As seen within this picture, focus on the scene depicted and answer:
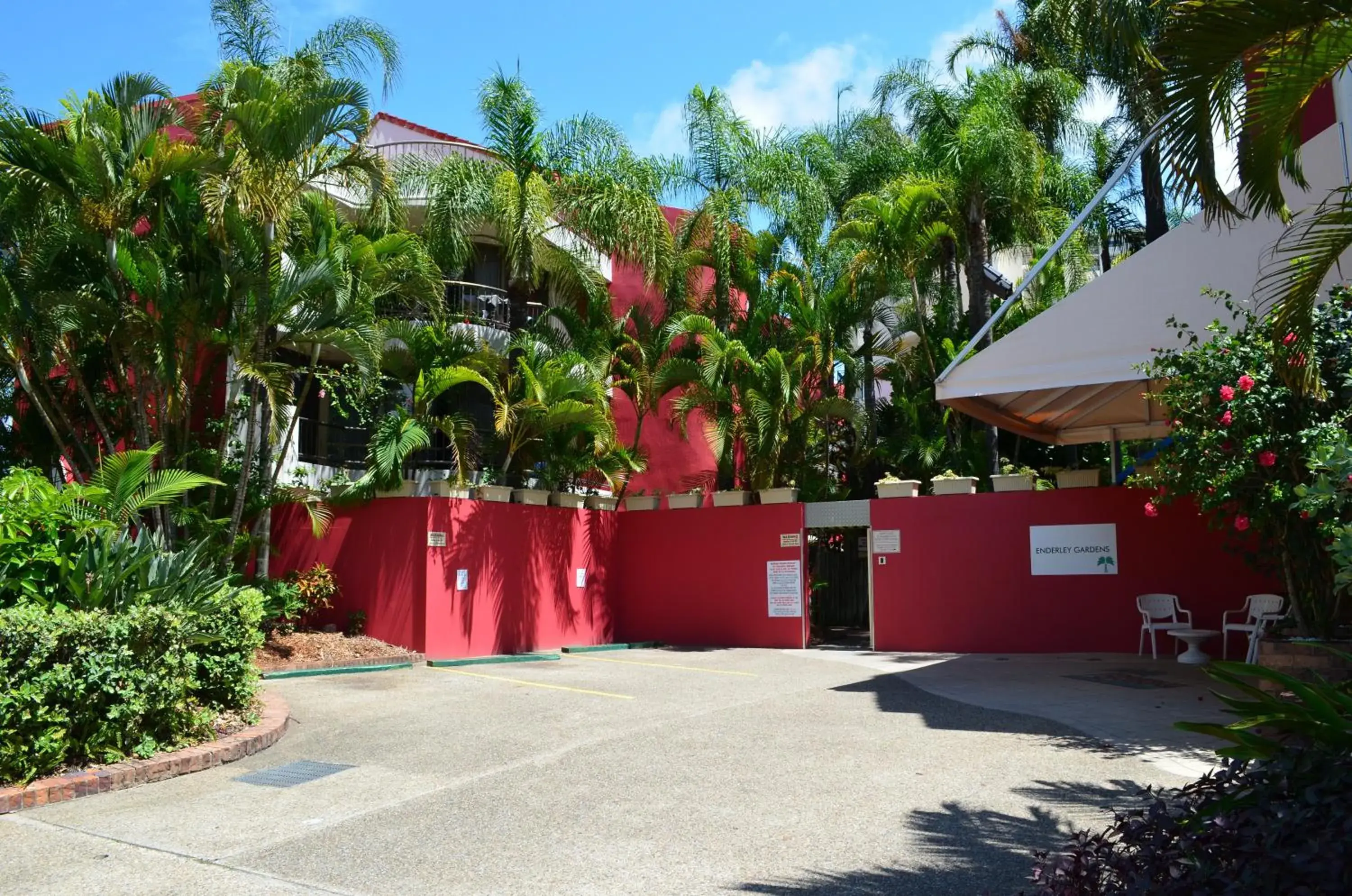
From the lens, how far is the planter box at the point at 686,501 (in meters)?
17.9

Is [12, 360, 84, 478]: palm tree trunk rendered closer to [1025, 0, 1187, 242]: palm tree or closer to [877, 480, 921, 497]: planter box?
[877, 480, 921, 497]: planter box

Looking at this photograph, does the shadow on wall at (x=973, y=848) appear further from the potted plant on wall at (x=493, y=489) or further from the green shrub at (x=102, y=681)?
the potted plant on wall at (x=493, y=489)

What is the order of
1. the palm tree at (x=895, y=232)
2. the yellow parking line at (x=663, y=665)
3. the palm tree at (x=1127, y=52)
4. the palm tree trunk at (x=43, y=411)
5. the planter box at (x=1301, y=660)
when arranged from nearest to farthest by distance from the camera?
the palm tree at (x=1127, y=52) < the planter box at (x=1301, y=660) < the palm tree trunk at (x=43, y=411) < the yellow parking line at (x=663, y=665) < the palm tree at (x=895, y=232)

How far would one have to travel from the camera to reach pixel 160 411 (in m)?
13.0

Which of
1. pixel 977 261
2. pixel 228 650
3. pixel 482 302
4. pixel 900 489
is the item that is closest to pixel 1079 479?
pixel 900 489

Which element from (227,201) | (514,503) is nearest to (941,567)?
(514,503)

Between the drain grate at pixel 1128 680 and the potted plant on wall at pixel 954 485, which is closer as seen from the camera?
the drain grate at pixel 1128 680

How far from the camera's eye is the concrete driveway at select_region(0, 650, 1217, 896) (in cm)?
497

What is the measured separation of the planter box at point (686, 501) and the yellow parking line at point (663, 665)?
3.14m

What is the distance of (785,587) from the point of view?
16672mm

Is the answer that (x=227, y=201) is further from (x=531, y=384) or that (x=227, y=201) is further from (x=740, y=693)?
(x=740, y=693)

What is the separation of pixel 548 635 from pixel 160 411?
6.75 metres

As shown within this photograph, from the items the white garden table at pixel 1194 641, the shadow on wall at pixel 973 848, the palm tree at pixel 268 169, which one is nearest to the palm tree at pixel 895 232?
the white garden table at pixel 1194 641

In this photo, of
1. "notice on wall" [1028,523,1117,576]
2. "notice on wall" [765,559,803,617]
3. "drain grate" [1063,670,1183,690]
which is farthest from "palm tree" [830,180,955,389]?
"drain grate" [1063,670,1183,690]
